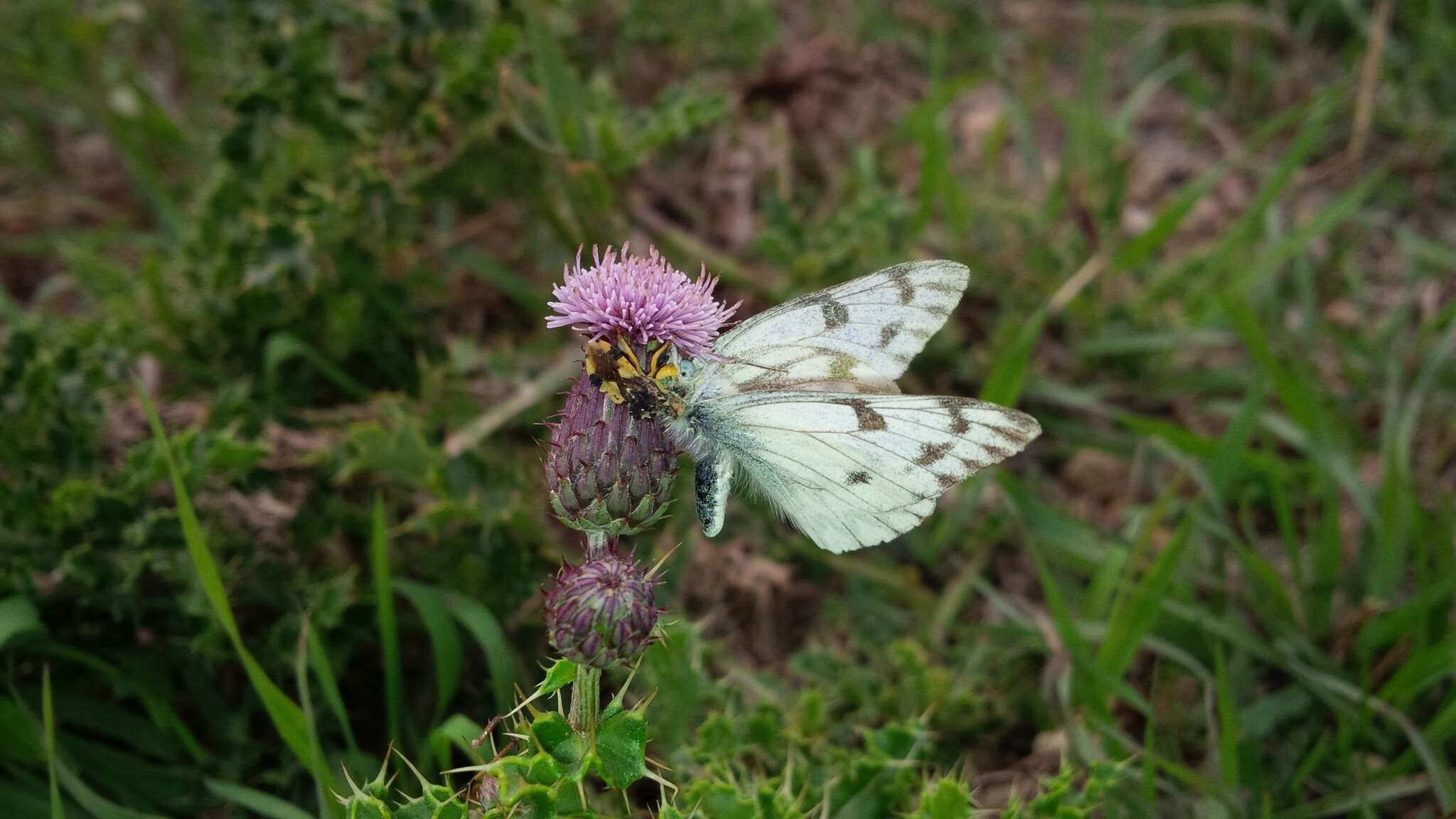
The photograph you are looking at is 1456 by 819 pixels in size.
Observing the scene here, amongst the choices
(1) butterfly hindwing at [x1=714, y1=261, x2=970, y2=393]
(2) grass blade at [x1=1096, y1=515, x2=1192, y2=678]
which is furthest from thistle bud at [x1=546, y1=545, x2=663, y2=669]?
(2) grass blade at [x1=1096, y1=515, x2=1192, y2=678]

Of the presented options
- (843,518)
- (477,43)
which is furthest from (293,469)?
(843,518)

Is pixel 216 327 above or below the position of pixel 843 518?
above

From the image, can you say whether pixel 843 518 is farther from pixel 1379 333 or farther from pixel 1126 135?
pixel 1126 135

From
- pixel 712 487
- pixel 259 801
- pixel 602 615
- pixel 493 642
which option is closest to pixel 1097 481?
pixel 712 487

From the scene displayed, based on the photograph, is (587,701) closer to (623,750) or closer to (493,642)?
(623,750)

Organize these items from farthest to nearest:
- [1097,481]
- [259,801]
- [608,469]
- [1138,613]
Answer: [1097,481], [1138,613], [259,801], [608,469]
